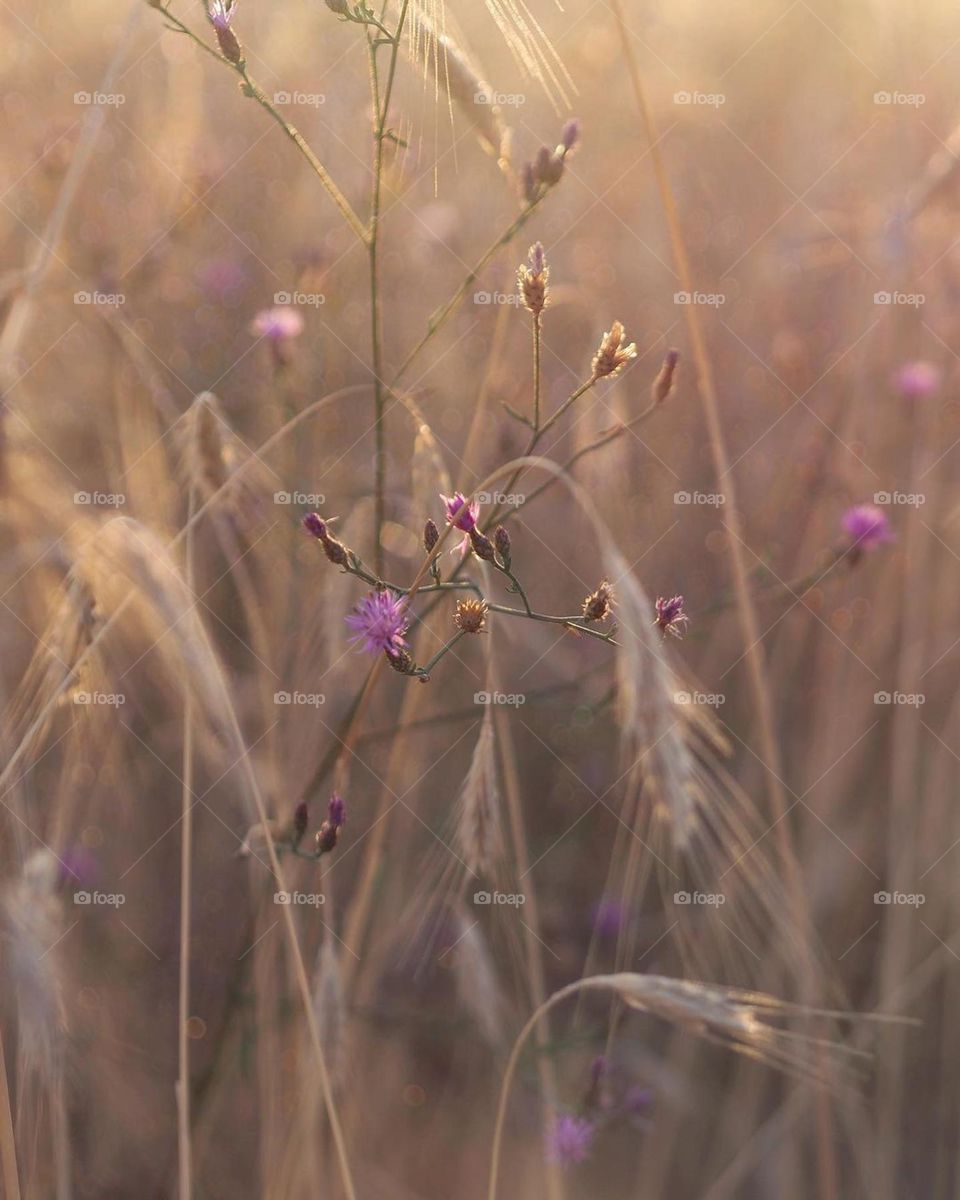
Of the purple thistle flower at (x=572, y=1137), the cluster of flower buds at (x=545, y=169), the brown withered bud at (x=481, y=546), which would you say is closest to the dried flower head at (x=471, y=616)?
the brown withered bud at (x=481, y=546)

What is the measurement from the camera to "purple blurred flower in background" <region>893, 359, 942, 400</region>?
6.04 ft

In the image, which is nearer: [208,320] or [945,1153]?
[945,1153]

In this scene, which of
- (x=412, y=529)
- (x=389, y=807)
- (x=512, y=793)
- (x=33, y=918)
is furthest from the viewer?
(x=412, y=529)

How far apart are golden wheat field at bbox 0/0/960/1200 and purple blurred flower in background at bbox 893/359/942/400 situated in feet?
0.04

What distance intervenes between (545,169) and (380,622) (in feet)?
1.93

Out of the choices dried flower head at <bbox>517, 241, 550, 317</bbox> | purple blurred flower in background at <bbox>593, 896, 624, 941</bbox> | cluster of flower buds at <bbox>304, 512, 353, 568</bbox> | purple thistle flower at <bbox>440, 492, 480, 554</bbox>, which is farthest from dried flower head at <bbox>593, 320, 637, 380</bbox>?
purple blurred flower in background at <bbox>593, 896, 624, 941</bbox>

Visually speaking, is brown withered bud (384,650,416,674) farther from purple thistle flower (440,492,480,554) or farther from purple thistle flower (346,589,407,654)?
purple thistle flower (440,492,480,554)

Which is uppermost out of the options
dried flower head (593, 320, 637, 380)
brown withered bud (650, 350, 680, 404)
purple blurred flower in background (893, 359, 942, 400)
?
purple blurred flower in background (893, 359, 942, 400)

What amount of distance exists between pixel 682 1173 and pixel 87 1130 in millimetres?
1028

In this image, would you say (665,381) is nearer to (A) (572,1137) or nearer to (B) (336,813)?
(B) (336,813)

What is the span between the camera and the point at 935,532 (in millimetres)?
1771

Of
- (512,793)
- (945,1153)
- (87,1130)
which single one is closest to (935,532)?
(512,793)

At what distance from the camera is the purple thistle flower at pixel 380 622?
1.10 meters

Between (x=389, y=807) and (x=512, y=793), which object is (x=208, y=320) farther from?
(x=512, y=793)
